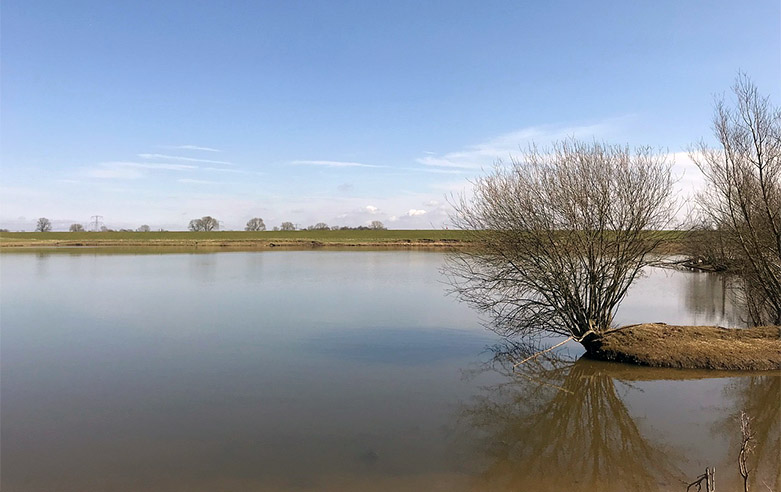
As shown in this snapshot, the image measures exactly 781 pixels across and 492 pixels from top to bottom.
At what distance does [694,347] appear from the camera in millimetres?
10484

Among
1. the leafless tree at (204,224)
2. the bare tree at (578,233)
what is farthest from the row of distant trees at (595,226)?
the leafless tree at (204,224)

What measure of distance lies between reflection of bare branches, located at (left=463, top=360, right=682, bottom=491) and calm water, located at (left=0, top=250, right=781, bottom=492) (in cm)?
3

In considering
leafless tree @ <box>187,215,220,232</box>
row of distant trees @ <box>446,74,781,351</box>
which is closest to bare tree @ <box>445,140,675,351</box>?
row of distant trees @ <box>446,74,781,351</box>

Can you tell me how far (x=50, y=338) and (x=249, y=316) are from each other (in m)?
5.22

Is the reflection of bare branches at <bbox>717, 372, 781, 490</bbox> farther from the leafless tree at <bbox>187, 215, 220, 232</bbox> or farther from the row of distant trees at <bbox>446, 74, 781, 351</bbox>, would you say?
the leafless tree at <bbox>187, 215, 220, 232</bbox>

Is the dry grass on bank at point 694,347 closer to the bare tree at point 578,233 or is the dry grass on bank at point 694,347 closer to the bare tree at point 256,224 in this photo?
the bare tree at point 578,233

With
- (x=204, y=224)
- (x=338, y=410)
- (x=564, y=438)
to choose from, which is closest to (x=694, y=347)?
(x=564, y=438)

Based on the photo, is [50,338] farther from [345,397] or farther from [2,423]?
[345,397]

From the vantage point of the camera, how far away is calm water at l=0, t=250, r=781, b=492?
19.3ft

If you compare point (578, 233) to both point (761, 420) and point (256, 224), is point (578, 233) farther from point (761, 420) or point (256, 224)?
point (256, 224)

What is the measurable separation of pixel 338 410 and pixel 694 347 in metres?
7.82

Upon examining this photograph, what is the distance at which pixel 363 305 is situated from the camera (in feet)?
58.7

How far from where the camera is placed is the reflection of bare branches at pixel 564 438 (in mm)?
5770

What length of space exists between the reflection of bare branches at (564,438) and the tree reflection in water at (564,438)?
0.04 ft
